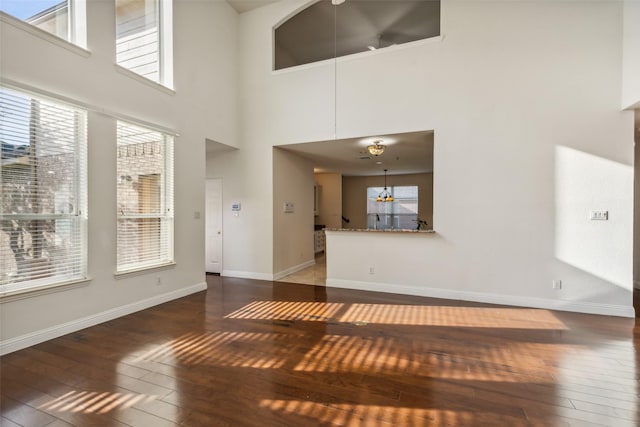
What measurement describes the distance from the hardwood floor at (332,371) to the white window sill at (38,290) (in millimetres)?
510

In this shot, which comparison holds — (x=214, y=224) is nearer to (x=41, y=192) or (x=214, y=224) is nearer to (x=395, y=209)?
(x=41, y=192)

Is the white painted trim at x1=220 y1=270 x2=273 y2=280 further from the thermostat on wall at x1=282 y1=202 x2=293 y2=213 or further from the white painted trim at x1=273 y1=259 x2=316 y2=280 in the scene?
the thermostat on wall at x1=282 y1=202 x2=293 y2=213

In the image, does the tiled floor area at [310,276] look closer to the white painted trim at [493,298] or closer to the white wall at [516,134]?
the white painted trim at [493,298]

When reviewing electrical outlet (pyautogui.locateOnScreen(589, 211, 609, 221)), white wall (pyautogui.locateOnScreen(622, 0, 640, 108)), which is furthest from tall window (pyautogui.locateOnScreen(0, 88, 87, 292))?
white wall (pyautogui.locateOnScreen(622, 0, 640, 108))

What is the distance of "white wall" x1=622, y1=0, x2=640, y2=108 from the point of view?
3441 millimetres

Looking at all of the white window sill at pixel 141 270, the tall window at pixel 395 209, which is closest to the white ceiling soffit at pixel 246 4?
the white window sill at pixel 141 270

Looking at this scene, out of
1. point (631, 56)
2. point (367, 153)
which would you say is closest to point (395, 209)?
point (367, 153)

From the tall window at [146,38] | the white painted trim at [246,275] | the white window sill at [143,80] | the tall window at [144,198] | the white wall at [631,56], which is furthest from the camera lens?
the white painted trim at [246,275]

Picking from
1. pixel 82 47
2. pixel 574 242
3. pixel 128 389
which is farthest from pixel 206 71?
pixel 574 242

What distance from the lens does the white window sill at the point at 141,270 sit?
3758mm

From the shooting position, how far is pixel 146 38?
435cm

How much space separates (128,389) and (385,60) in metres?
5.20

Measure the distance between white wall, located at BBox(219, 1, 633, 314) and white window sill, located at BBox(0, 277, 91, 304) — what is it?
372cm

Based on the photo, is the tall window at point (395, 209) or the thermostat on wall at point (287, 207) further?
the tall window at point (395, 209)
